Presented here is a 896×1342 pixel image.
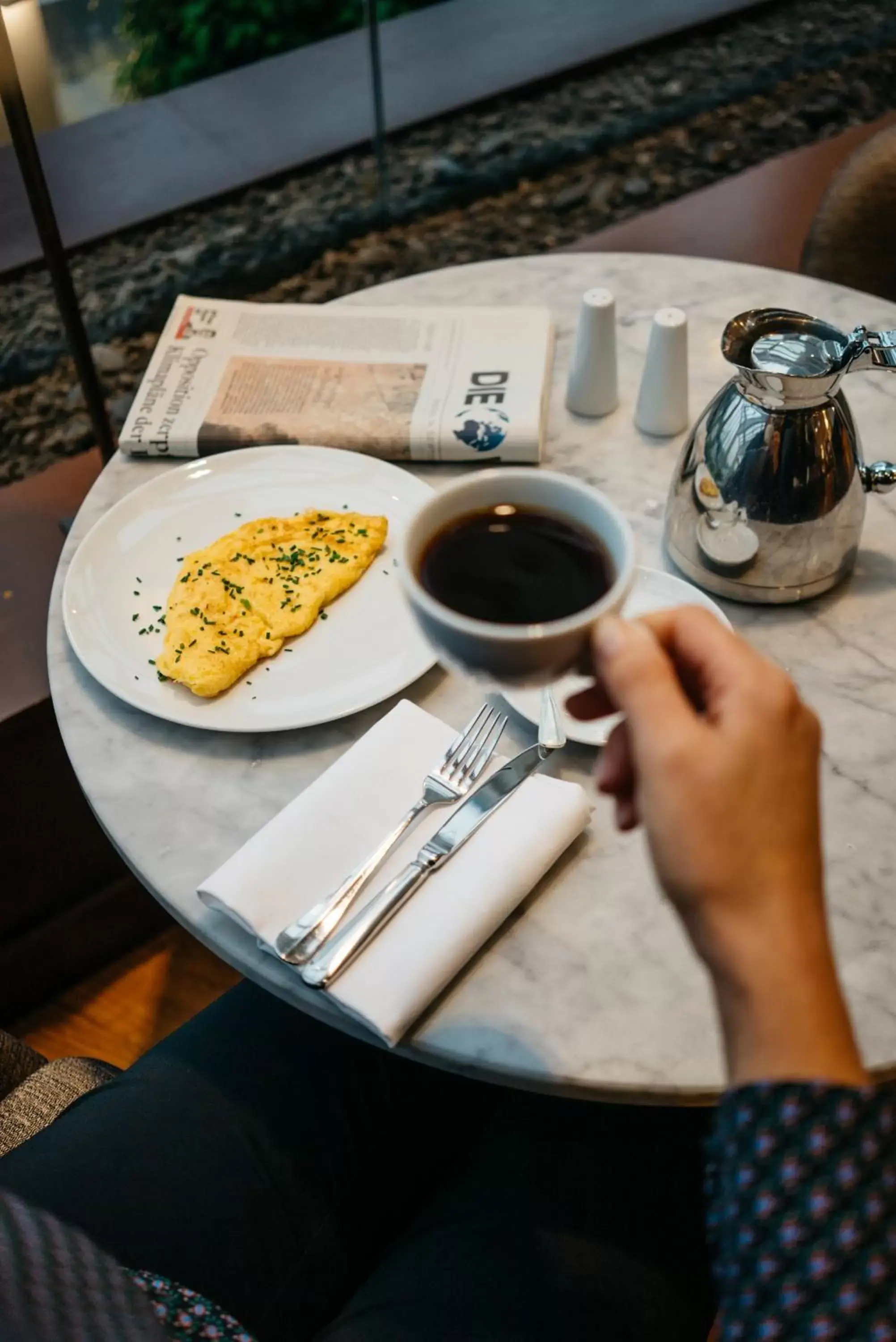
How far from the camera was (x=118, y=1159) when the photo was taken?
0.78 meters

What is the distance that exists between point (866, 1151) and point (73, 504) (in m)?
1.31

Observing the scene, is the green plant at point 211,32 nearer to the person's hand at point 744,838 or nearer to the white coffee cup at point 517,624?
the white coffee cup at point 517,624

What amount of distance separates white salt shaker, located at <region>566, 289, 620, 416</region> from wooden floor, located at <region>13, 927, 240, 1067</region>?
0.85 meters

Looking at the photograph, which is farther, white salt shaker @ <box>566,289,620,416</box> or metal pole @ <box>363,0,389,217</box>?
metal pole @ <box>363,0,389,217</box>

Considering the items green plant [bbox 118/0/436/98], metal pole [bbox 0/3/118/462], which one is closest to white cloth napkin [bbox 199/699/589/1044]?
metal pole [bbox 0/3/118/462]

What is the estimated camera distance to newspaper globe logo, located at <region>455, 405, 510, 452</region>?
1060mm

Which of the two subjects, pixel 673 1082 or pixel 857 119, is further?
pixel 857 119

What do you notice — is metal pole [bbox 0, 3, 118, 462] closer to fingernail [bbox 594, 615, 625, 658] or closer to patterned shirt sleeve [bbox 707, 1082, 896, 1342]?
fingernail [bbox 594, 615, 625, 658]

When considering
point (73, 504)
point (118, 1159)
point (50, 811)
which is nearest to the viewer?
point (118, 1159)

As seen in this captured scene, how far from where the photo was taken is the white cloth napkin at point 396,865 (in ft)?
2.28

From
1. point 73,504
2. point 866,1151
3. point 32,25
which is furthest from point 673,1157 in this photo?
point 32,25

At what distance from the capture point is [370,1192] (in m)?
0.82

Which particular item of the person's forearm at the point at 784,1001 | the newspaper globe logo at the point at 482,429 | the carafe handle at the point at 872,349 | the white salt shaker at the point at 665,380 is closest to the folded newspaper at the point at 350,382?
the newspaper globe logo at the point at 482,429

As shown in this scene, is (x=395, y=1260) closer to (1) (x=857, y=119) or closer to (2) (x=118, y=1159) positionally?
(2) (x=118, y=1159)
